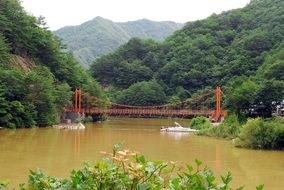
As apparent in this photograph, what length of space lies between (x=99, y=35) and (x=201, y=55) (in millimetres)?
81020

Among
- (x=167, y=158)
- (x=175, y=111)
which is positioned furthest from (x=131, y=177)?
(x=175, y=111)

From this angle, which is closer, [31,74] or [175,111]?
[31,74]

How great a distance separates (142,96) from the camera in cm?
6788

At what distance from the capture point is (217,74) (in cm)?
6944

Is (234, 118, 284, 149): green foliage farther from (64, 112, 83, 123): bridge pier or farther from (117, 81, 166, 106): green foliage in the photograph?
(117, 81, 166, 106): green foliage

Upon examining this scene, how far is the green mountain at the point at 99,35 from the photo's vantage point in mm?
135250

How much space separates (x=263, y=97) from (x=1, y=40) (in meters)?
21.4

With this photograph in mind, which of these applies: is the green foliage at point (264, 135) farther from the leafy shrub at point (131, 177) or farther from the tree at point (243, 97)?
the leafy shrub at point (131, 177)

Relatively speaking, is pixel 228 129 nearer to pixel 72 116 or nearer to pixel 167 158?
pixel 167 158

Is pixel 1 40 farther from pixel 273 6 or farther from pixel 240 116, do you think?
pixel 273 6

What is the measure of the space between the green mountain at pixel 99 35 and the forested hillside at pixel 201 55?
144ft

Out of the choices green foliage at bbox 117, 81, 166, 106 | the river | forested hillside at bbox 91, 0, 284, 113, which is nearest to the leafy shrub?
the river

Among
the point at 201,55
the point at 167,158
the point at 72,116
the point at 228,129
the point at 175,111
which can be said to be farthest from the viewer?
the point at 201,55

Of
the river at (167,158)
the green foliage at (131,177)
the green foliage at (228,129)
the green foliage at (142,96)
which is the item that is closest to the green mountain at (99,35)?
the green foliage at (142,96)
